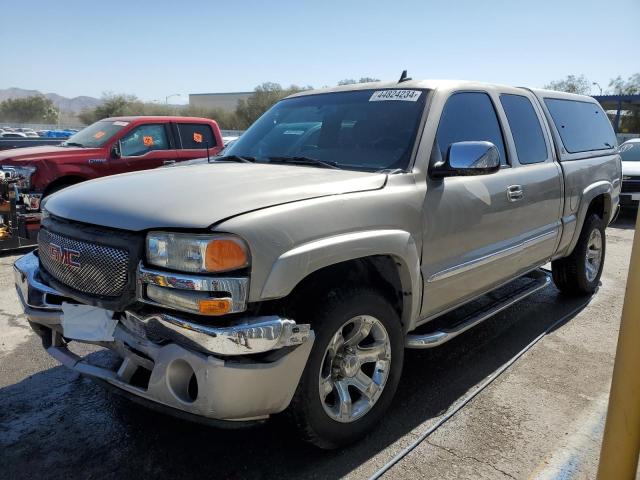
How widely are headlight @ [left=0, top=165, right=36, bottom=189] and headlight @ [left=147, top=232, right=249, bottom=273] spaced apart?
608 centimetres

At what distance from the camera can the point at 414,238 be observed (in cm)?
292

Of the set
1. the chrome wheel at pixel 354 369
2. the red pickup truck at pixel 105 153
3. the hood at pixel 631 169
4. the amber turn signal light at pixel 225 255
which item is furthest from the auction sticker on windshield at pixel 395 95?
the hood at pixel 631 169

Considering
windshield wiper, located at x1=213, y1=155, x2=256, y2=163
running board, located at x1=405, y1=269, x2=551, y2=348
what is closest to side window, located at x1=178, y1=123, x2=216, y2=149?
windshield wiper, located at x1=213, y1=155, x2=256, y2=163

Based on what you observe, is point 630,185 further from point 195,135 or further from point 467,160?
point 467,160

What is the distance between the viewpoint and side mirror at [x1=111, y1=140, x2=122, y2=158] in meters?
8.48

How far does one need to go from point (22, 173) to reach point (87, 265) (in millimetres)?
5877

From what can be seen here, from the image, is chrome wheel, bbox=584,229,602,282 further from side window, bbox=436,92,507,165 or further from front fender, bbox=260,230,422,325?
front fender, bbox=260,230,422,325

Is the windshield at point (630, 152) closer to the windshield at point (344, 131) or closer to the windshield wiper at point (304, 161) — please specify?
the windshield at point (344, 131)

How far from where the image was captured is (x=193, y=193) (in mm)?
2508

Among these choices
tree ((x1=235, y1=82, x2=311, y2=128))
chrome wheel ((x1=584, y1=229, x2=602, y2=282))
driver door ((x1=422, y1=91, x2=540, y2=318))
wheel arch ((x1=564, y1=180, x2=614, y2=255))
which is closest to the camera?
driver door ((x1=422, y1=91, x2=540, y2=318))

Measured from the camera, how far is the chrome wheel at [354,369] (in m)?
2.65

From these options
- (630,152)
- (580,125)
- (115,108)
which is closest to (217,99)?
(115,108)

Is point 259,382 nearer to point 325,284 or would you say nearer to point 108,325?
point 325,284

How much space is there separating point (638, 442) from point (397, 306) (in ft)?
4.64
